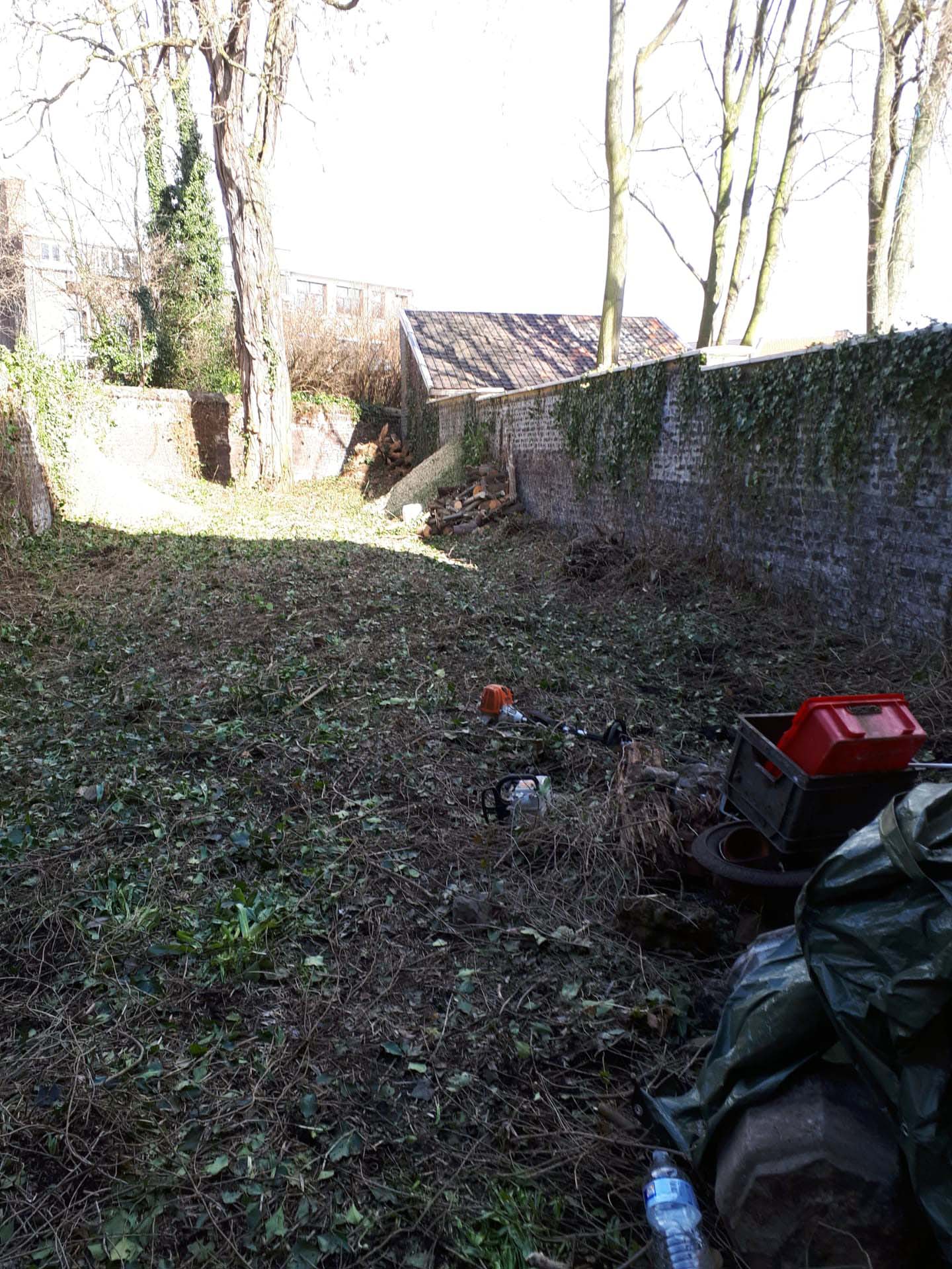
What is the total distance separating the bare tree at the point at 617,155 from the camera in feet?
44.0

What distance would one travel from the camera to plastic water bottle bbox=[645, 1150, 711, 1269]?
174 cm

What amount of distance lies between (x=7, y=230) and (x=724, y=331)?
808 inches

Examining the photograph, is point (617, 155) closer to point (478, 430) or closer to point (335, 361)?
point (478, 430)

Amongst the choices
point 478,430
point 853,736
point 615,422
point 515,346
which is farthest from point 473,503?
point 853,736

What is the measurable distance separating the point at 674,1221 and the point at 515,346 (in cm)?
2087

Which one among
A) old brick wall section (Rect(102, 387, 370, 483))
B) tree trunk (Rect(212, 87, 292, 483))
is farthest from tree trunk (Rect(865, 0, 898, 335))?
old brick wall section (Rect(102, 387, 370, 483))

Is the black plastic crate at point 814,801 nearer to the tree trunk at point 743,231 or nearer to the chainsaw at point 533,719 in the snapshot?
the chainsaw at point 533,719

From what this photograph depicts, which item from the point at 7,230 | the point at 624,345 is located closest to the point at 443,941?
the point at 624,345

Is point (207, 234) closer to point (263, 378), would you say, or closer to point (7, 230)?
point (263, 378)

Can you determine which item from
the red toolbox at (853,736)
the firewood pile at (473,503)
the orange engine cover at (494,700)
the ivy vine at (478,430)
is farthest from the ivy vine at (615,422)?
the red toolbox at (853,736)

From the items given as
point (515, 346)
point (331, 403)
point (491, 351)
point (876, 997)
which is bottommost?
point (876, 997)

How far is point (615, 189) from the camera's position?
45.1 ft

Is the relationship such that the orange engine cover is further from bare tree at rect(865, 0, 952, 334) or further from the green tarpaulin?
A: bare tree at rect(865, 0, 952, 334)

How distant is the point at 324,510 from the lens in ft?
51.2
